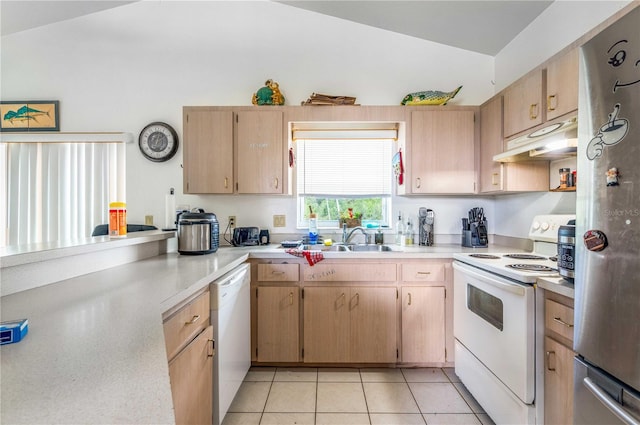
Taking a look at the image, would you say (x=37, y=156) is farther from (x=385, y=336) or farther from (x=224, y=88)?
(x=385, y=336)

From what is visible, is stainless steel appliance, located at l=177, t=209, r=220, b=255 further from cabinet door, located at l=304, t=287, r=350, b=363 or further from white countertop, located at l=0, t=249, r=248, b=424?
cabinet door, located at l=304, t=287, r=350, b=363

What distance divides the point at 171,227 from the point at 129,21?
7.20ft

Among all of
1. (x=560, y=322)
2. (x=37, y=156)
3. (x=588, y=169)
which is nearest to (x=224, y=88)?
(x=37, y=156)

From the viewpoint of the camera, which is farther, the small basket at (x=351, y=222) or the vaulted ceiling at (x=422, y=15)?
the small basket at (x=351, y=222)

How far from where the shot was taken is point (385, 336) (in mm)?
2062

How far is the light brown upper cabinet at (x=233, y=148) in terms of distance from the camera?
2.34 metres

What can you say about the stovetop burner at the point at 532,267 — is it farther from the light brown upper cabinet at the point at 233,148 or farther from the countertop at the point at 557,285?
the light brown upper cabinet at the point at 233,148

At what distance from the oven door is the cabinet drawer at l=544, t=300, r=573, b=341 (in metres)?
0.06

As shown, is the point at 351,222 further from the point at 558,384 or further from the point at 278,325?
the point at 558,384

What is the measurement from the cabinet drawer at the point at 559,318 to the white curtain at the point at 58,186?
345cm

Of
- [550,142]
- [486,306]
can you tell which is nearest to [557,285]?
[486,306]

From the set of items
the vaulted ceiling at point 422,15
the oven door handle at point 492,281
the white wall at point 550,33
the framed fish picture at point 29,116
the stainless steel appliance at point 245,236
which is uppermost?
the vaulted ceiling at point 422,15

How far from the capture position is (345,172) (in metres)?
2.74

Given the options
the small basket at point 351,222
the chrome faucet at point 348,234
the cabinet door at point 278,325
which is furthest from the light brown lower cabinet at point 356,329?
the small basket at point 351,222
